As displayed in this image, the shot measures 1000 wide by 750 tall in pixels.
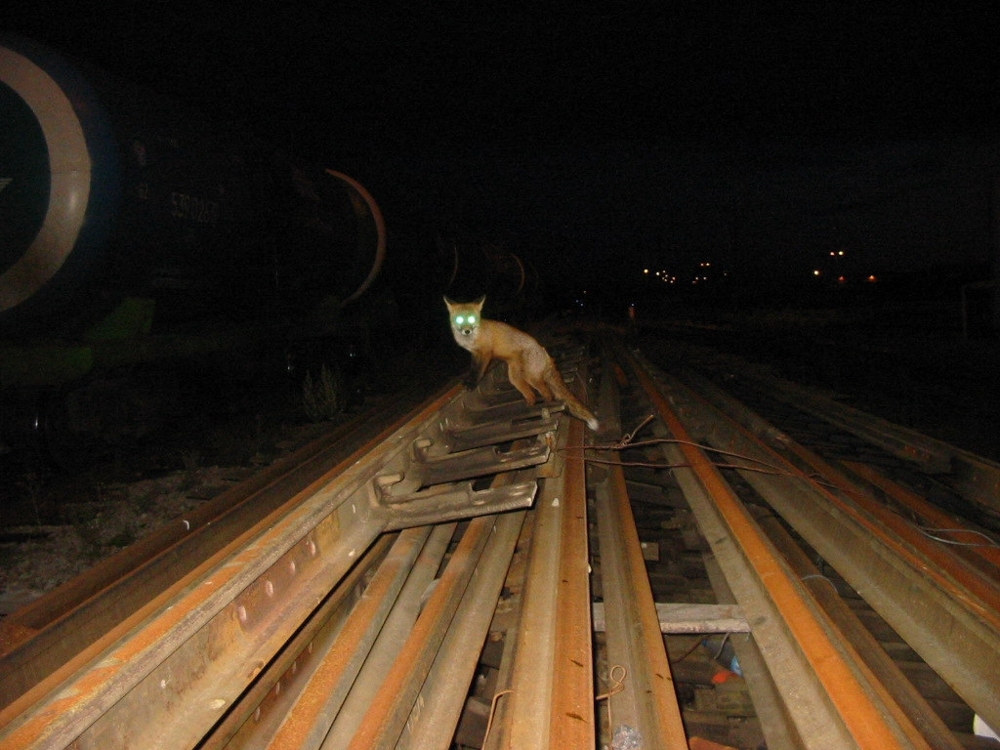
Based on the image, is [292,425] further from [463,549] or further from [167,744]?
[167,744]

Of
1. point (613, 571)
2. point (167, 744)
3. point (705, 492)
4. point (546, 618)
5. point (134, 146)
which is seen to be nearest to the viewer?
point (167, 744)

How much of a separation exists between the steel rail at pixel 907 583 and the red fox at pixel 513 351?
208 centimetres

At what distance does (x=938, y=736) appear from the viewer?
2.00m

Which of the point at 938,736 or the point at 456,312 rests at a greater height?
the point at 456,312

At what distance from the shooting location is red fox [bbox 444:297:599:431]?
5.61 metres

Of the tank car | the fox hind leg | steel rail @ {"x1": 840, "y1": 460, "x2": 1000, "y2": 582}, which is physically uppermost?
the tank car

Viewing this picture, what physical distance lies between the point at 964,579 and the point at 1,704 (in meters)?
3.89

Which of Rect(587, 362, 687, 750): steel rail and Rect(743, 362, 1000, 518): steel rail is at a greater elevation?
Rect(587, 362, 687, 750): steel rail

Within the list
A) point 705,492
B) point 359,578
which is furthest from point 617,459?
point 359,578

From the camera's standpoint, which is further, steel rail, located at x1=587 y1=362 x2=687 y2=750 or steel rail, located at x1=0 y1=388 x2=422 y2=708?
steel rail, located at x1=0 y1=388 x2=422 y2=708

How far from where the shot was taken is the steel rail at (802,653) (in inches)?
70.4

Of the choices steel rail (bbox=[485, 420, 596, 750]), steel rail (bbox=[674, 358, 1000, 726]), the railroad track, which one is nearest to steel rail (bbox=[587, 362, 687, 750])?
the railroad track

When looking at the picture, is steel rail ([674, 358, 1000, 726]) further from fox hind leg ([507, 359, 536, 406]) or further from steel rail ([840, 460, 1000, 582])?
fox hind leg ([507, 359, 536, 406])

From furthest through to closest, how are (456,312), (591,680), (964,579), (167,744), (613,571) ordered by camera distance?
(456,312) < (613,571) < (964,579) < (591,680) < (167,744)
